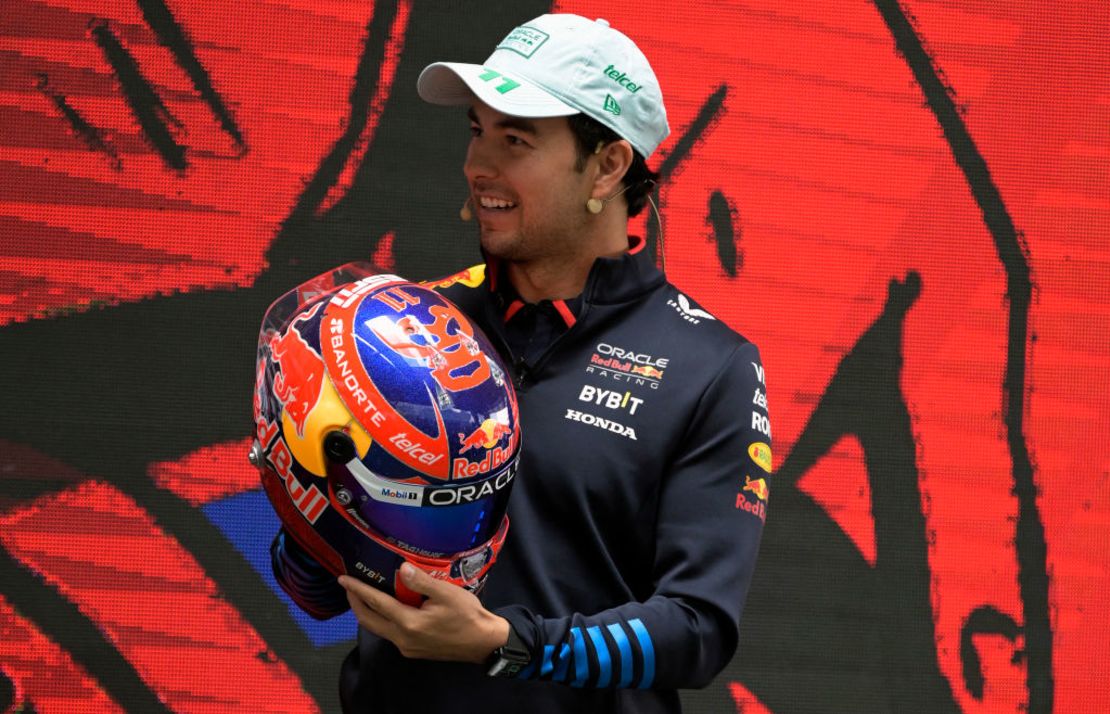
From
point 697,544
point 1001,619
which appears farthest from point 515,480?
point 1001,619

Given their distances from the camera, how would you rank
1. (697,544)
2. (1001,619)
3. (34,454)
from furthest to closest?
(1001,619), (34,454), (697,544)

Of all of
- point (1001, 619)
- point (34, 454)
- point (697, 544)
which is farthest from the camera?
point (1001, 619)

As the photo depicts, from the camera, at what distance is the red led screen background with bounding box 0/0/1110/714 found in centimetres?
242

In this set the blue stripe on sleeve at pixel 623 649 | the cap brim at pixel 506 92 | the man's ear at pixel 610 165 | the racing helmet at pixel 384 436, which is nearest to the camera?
the racing helmet at pixel 384 436

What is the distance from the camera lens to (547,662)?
136cm

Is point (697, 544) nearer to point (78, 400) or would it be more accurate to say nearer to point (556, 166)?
point (556, 166)

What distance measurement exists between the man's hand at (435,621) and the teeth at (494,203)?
48cm

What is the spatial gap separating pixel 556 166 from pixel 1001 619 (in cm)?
158

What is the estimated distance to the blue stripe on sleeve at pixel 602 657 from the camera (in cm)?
137

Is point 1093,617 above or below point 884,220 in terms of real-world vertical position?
below

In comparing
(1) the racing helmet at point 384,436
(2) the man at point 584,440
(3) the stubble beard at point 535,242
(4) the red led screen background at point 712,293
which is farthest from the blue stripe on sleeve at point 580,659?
(4) the red led screen background at point 712,293

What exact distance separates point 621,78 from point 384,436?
577mm

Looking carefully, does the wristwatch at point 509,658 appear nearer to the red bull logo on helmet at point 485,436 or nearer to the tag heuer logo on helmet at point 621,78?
the red bull logo on helmet at point 485,436

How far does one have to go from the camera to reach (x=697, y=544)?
146 cm
